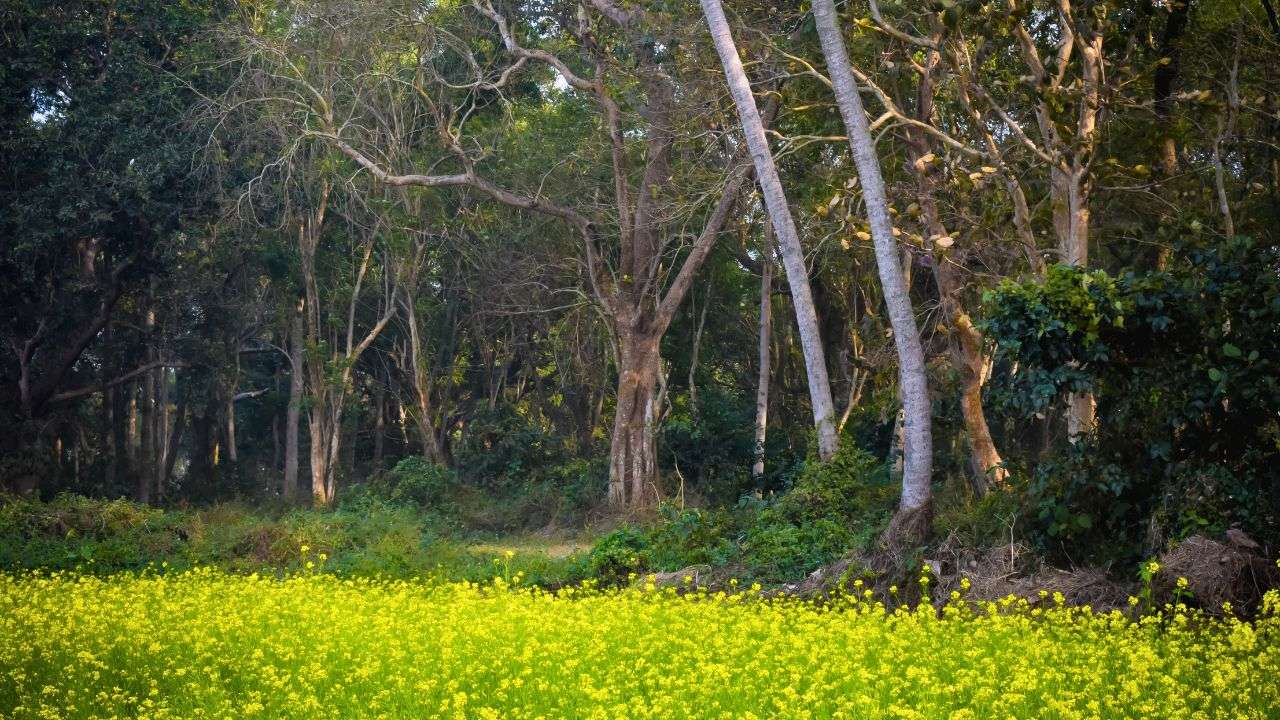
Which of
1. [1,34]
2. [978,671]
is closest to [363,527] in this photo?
[978,671]

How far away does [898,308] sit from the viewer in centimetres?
1298

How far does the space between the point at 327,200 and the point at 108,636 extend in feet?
73.2

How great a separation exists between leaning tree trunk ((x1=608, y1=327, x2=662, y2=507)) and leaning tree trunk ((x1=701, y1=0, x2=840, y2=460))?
7863mm

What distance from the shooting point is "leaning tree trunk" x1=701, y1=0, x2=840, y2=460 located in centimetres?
1452

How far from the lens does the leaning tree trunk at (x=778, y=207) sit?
1452 cm

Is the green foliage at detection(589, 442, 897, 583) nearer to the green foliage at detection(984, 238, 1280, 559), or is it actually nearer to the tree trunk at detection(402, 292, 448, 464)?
the green foliage at detection(984, 238, 1280, 559)

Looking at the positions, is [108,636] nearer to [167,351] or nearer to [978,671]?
[978,671]

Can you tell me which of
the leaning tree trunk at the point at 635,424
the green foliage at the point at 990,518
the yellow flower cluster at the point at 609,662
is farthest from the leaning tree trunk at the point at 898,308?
the leaning tree trunk at the point at 635,424

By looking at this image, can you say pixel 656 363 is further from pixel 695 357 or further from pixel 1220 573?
pixel 1220 573

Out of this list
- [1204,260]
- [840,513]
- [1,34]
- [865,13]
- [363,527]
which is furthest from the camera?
[1,34]

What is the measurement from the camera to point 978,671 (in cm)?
764

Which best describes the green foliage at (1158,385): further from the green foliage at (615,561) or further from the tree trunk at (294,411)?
the tree trunk at (294,411)

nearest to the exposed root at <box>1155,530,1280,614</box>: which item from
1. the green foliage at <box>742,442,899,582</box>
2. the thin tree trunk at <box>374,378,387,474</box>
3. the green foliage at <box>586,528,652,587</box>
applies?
the green foliage at <box>742,442,899,582</box>

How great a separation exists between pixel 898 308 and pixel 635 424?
10.6 m
